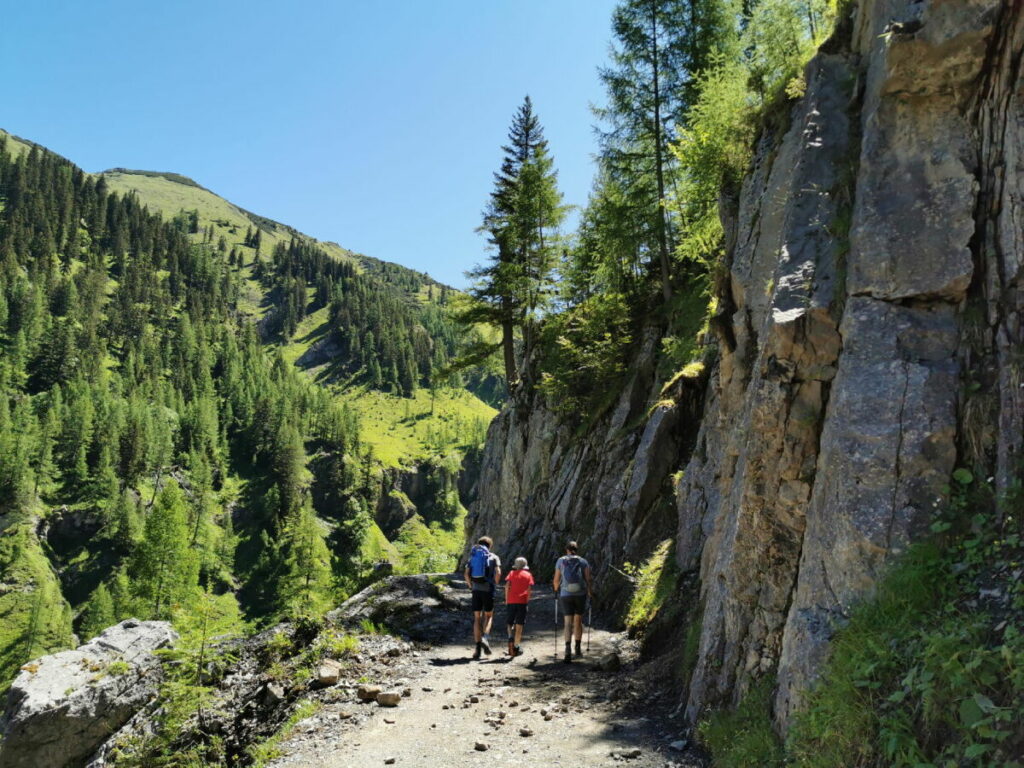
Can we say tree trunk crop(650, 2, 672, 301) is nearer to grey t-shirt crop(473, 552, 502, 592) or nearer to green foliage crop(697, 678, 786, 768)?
grey t-shirt crop(473, 552, 502, 592)

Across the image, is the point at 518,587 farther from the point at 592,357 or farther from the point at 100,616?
the point at 100,616

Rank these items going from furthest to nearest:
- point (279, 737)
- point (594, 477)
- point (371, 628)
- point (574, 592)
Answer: point (594, 477)
point (371, 628)
point (574, 592)
point (279, 737)

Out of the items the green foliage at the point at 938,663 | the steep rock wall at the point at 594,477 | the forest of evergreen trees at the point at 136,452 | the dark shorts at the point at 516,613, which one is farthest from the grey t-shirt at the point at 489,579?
the forest of evergreen trees at the point at 136,452

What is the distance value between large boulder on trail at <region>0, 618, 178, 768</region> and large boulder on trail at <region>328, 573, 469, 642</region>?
437 centimetres

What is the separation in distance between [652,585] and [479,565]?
416cm

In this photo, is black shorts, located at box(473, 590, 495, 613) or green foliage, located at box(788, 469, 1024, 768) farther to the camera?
black shorts, located at box(473, 590, 495, 613)

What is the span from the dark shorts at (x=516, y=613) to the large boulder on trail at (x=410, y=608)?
230 centimetres

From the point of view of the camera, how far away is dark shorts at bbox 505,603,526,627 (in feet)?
43.0

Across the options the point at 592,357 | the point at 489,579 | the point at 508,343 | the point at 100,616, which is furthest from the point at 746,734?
the point at 100,616

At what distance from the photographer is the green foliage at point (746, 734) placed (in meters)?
5.99

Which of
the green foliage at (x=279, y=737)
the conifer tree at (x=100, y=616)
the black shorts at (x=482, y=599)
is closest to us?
the green foliage at (x=279, y=737)

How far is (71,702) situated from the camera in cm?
1276

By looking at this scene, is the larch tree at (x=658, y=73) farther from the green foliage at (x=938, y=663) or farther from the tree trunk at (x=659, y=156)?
the green foliage at (x=938, y=663)

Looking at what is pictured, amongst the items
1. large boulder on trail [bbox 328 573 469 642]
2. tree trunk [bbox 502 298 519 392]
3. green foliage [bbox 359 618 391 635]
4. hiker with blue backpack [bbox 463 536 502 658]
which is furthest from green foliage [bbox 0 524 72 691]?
hiker with blue backpack [bbox 463 536 502 658]
